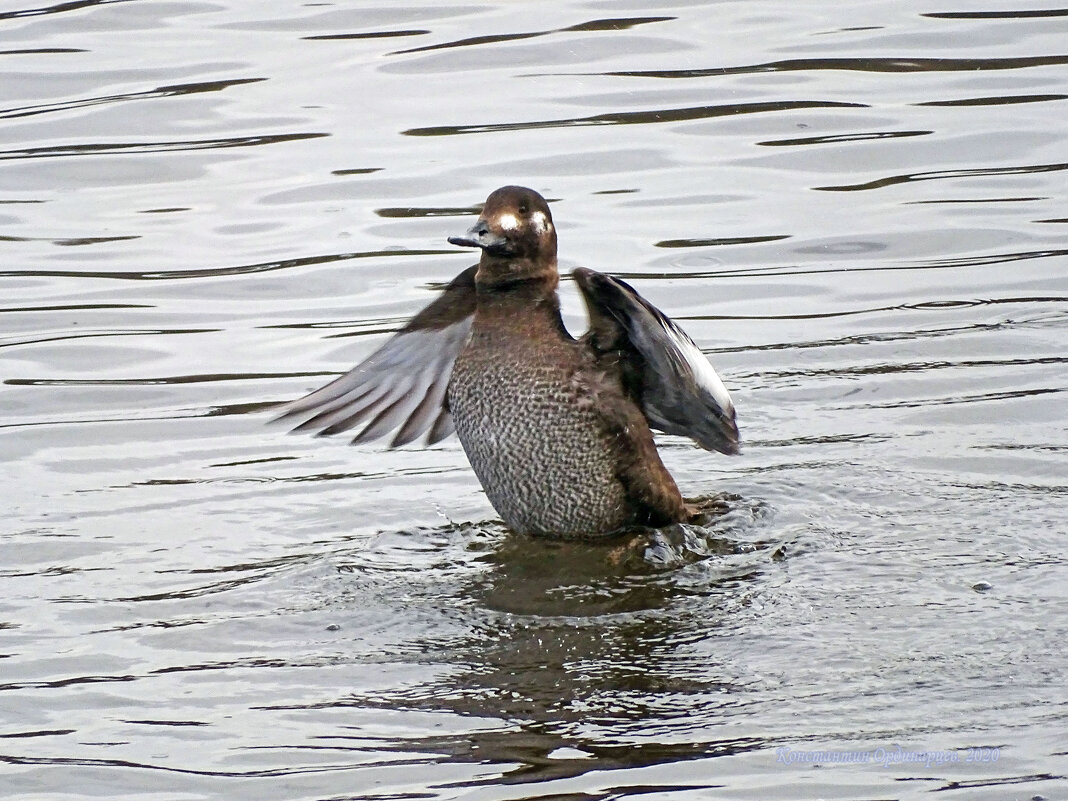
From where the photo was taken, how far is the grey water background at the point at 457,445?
184 inches

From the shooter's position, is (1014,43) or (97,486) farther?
(1014,43)

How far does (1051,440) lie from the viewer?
705 centimetres

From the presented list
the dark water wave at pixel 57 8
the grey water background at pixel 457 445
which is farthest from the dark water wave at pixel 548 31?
the dark water wave at pixel 57 8

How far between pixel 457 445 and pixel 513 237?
1.84 meters

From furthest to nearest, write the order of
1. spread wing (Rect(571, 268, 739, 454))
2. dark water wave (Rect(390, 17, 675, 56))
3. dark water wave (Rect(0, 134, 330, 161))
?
dark water wave (Rect(390, 17, 675, 56)) < dark water wave (Rect(0, 134, 330, 161)) < spread wing (Rect(571, 268, 739, 454))

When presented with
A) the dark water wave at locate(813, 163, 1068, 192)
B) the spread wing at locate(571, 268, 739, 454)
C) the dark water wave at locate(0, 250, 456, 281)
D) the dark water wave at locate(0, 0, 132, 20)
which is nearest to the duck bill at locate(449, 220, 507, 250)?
the spread wing at locate(571, 268, 739, 454)

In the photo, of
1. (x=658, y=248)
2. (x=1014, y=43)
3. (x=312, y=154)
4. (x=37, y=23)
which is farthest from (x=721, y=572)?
(x=37, y=23)

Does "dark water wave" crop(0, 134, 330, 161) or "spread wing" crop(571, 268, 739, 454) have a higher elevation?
"dark water wave" crop(0, 134, 330, 161)

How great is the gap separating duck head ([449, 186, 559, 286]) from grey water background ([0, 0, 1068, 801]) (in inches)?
39.9

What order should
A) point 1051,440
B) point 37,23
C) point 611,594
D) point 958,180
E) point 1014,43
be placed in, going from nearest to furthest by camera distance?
point 611,594 < point 1051,440 < point 958,180 < point 1014,43 < point 37,23

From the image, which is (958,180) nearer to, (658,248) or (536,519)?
(658,248)

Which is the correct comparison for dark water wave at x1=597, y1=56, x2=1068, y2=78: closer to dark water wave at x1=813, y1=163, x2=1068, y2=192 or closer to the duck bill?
dark water wave at x1=813, y1=163, x2=1068, y2=192

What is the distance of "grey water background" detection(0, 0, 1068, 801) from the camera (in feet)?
15.3

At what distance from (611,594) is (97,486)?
245cm
